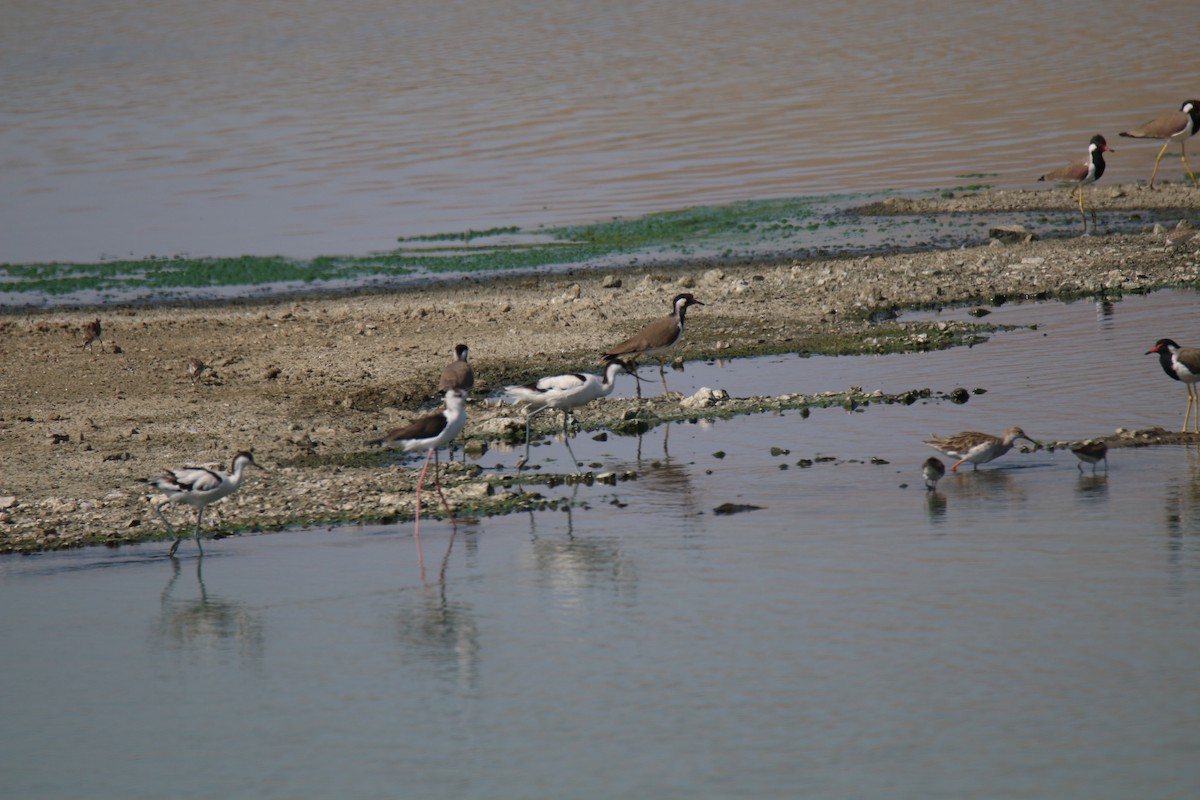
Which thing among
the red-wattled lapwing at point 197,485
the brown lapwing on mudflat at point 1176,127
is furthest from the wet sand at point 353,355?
the brown lapwing on mudflat at point 1176,127

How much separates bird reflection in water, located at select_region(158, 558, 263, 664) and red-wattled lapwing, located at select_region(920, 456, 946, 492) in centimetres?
529

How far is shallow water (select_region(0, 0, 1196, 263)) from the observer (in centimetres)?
2908

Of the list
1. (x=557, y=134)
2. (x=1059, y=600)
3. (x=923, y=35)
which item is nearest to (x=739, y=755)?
(x=1059, y=600)

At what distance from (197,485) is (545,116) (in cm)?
3101

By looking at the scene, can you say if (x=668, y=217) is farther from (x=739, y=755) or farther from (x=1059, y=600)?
(x=739, y=755)

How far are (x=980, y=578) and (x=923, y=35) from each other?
45241 mm

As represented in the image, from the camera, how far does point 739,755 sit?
313 inches

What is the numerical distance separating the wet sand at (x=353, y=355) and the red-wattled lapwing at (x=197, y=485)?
0.58m

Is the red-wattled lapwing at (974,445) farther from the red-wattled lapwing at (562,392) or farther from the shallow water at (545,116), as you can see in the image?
the shallow water at (545,116)

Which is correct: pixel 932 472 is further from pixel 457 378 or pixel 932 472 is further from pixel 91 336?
pixel 91 336

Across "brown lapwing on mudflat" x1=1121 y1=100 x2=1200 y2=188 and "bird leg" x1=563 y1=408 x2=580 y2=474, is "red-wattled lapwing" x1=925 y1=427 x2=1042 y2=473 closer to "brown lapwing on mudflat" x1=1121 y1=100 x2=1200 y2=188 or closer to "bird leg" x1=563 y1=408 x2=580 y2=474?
"bird leg" x1=563 y1=408 x2=580 y2=474

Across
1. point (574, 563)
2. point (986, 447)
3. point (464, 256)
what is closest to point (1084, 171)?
point (464, 256)

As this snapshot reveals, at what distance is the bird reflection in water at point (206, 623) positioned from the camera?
9.90 meters

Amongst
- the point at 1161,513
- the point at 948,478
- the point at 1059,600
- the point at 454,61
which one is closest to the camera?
the point at 1059,600
